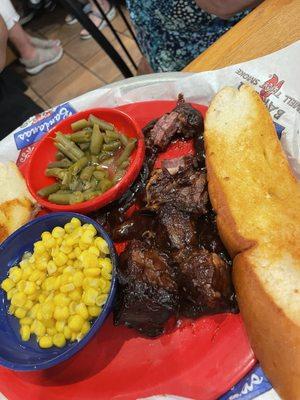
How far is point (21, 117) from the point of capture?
362 centimetres

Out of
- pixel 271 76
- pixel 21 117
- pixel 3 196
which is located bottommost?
pixel 21 117

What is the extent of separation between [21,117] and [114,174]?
6.20 feet

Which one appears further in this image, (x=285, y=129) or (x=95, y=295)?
(x=285, y=129)

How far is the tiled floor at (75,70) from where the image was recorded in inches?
201

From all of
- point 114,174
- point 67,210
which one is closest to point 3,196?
point 67,210

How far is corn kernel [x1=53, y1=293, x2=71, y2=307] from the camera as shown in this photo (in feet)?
5.37

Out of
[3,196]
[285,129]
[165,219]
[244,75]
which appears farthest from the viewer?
[3,196]

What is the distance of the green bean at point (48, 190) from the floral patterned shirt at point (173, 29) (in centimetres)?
127

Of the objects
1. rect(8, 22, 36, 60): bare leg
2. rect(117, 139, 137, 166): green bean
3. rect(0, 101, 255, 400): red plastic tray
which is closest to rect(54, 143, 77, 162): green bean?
rect(117, 139, 137, 166): green bean

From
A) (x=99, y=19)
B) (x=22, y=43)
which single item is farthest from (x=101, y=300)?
(x=99, y=19)

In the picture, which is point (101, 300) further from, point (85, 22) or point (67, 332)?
point (85, 22)

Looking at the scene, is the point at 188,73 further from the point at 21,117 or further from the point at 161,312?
the point at 21,117

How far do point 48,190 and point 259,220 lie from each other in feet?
3.33

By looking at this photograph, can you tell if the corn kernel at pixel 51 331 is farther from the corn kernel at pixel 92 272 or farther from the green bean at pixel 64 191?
the green bean at pixel 64 191
